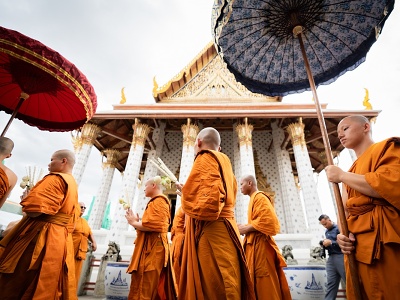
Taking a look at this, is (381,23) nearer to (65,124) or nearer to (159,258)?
(159,258)

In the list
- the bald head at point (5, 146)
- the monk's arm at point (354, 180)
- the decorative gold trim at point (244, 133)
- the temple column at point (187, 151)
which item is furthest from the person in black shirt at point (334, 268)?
the decorative gold trim at point (244, 133)

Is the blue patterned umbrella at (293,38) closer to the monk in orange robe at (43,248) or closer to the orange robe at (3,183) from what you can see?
the monk in orange robe at (43,248)

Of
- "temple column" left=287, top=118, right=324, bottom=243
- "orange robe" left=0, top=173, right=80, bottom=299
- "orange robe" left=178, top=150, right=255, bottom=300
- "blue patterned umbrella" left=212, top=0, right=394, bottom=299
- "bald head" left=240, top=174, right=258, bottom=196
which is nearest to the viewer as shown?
"orange robe" left=178, top=150, right=255, bottom=300

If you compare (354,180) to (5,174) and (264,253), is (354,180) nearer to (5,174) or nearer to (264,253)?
(264,253)

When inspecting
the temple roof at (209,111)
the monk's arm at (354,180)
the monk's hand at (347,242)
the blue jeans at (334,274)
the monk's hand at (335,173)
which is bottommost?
the blue jeans at (334,274)

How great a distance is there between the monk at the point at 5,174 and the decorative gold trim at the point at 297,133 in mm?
7662

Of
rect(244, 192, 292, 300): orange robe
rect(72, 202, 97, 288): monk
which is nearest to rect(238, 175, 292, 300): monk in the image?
rect(244, 192, 292, 300): orange robe

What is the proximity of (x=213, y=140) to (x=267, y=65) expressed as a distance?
1216 millimetres

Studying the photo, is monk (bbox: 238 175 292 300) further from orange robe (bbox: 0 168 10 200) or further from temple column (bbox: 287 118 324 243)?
temple column (bbox: 287 118 324 243)

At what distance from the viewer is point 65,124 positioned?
2703mm

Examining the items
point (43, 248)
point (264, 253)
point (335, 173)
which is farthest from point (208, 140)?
point (43, 248)

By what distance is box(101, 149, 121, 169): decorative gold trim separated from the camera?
9.84 meters

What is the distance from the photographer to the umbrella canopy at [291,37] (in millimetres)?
1920

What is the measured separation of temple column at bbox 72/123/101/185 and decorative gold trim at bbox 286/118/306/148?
7306mm
